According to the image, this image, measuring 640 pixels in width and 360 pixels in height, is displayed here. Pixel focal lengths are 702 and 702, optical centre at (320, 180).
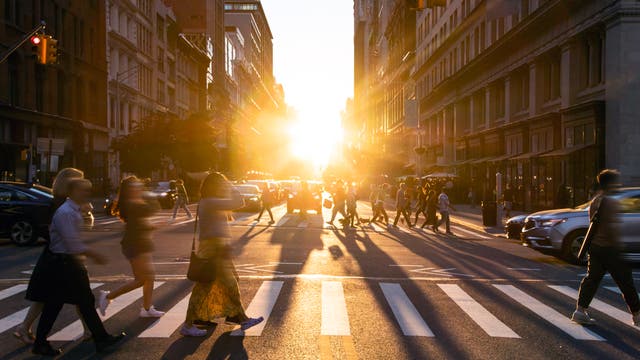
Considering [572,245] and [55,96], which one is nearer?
[572,245]

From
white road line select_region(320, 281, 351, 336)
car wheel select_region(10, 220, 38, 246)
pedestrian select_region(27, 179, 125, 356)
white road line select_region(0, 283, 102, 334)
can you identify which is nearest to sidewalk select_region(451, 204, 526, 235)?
white road line select_region(320, 281, 351, 336)

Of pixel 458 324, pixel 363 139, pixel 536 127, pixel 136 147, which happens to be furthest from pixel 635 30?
pixel 363 139

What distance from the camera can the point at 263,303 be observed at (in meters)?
10.2

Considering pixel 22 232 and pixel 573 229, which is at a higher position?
pixel 573 229

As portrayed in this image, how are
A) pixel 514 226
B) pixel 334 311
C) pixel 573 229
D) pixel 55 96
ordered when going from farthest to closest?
1. pixel 55 96
2. pixel 514 226
3. pixel 573 229
4. pixel 334 311

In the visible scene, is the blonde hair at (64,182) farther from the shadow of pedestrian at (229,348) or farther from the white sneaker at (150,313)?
the shadow of pedestrian at (229,348)

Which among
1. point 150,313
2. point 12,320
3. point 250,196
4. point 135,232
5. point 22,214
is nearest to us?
point 135,232

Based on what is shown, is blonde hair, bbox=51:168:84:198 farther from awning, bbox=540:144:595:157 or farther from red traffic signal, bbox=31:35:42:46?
awning, bbox=540:144:595:157

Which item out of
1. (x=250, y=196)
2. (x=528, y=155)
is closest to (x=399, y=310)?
(x=250, y=196)

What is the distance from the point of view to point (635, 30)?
27688 mm

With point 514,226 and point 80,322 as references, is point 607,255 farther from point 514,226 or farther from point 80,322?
point 514,226

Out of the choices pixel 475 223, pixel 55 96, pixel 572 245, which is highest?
pixel 55 96

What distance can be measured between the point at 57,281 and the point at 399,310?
4.75 m

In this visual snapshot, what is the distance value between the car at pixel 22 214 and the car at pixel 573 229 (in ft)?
39.6
